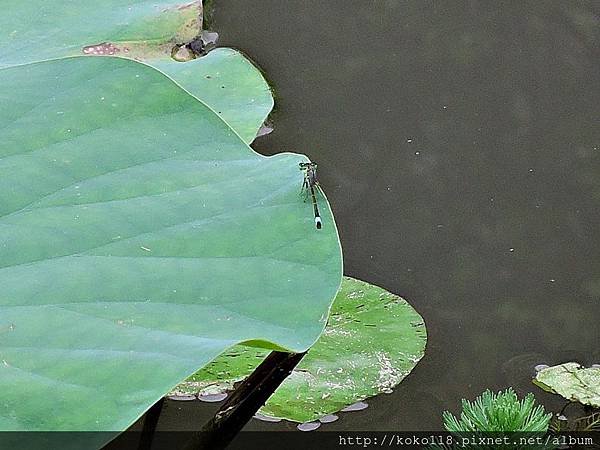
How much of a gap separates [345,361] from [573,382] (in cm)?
Answer: 36

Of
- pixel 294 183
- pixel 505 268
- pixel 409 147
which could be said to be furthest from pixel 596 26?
pixel 294 183

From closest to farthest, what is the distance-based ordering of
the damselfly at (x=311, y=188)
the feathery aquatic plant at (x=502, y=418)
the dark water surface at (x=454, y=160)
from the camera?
the damselfly at (x=311, y=188) → the feathery aquatic plant at (x=502, y=418) → the dark water surface at (x=454, y=160)

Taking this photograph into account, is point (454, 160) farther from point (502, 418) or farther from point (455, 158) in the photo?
point (502, 418)

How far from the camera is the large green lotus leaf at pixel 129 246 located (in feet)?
2.37

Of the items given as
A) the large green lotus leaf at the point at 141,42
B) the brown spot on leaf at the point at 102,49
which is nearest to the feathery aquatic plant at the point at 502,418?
the large green lotus leaf at the point at 141,42

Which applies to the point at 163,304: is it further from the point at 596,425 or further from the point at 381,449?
the point at 596,425

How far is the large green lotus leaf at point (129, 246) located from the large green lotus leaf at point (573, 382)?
26.6 inches

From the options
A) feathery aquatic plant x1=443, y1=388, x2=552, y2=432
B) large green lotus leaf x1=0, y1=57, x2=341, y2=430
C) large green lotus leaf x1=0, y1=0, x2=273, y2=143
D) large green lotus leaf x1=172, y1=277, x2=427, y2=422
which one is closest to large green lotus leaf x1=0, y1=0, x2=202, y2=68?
large green lotus leaf x1=0, y1=0, x2=273, y2=143

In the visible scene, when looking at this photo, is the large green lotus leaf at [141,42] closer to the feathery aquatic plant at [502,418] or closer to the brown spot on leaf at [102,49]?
the brown spot on leaf at [102,49]

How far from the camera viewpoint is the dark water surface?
4.88 feet

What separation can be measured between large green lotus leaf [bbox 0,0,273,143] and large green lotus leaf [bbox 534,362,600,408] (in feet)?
2.02

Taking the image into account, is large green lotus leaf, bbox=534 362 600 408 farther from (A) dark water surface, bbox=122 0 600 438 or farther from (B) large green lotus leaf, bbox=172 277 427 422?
(B) large green lotus leaf, bbox=172 277 427 422

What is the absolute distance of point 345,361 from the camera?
1.37 metres

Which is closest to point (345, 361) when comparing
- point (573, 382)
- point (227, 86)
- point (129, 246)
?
point (573, 382)
